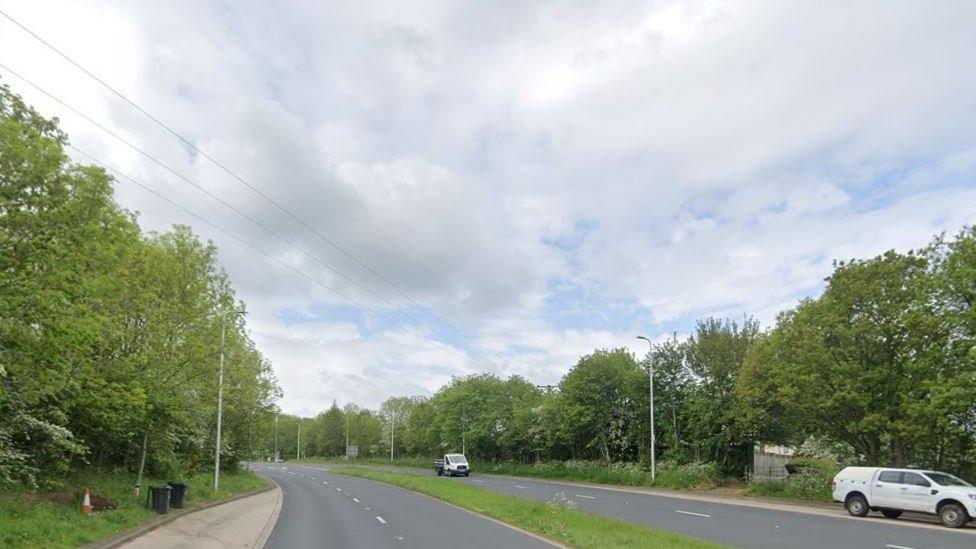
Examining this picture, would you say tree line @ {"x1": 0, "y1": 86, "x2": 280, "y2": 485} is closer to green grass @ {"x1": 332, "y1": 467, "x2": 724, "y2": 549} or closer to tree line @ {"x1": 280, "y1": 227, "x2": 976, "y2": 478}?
green grass @ {"x1": 332, "y1": 467, "x2": 724, "y2": 549}

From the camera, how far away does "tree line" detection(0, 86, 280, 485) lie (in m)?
11.2

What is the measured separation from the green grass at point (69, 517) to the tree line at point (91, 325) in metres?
0.84

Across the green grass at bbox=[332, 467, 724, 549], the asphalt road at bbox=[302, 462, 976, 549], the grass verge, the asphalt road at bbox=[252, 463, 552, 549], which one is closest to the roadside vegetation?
the asphalt road at bbox=[252, 463, 552, 549]

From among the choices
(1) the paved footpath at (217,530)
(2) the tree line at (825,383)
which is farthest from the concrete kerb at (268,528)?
(2) the tree line at (825,383)

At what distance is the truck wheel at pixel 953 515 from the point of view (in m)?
20.4

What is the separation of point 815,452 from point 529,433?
88.3 ft

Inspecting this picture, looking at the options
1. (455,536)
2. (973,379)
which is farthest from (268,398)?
(973,379)

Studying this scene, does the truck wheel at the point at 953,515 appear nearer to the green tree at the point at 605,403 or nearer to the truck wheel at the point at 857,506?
the truck wheel at the point at 857,506

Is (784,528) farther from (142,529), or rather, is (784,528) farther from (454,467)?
(454,467)

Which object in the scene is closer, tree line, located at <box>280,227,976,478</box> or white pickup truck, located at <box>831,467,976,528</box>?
white pickup truck, located at <box>831,467,976,528</box>

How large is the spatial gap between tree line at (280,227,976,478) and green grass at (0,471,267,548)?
26.5 meters

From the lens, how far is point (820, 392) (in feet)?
97.2

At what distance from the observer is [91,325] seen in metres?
13.7

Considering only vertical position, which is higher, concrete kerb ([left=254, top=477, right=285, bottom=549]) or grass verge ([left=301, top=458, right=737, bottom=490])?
concrete kerb ([left=254, top=477, right=285, bottom=549])
